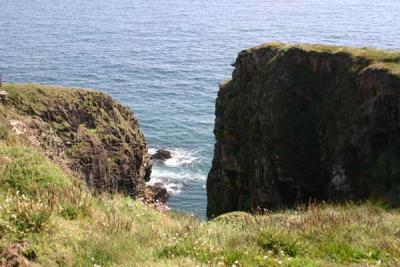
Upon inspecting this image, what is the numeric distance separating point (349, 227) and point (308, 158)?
3186 centimetres

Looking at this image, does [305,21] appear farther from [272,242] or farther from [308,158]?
[272,242]

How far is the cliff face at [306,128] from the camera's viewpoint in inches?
1483

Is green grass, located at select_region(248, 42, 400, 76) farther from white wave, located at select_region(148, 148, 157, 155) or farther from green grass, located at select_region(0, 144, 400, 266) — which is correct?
white wave, located at select_region(148, 148, 157, 155)

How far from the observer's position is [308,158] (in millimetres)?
44125

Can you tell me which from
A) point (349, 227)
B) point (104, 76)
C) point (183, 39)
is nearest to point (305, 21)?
point (183, 39)

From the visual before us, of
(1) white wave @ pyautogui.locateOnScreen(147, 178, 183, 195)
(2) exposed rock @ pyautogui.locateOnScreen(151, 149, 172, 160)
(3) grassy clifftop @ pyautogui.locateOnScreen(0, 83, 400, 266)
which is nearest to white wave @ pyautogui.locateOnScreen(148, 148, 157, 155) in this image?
(2) exposed rock @ pyautogui.locateOnScreen(151, 149, 172, 160)

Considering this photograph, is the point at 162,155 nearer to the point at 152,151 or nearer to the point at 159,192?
the point at 152,151

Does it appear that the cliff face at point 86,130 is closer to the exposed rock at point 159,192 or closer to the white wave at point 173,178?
the exposed rock at point 159,192

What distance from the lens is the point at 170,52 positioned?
415ft

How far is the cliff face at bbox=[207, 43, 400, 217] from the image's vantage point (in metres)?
37.7

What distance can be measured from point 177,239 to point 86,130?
133ft

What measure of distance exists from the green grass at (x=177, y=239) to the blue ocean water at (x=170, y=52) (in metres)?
46.6

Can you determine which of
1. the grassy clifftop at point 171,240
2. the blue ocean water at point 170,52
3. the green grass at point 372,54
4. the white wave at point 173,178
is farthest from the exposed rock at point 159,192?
the grassy clifftop at point 171,240

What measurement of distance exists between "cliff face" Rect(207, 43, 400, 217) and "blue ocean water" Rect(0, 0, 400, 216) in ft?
37.1
